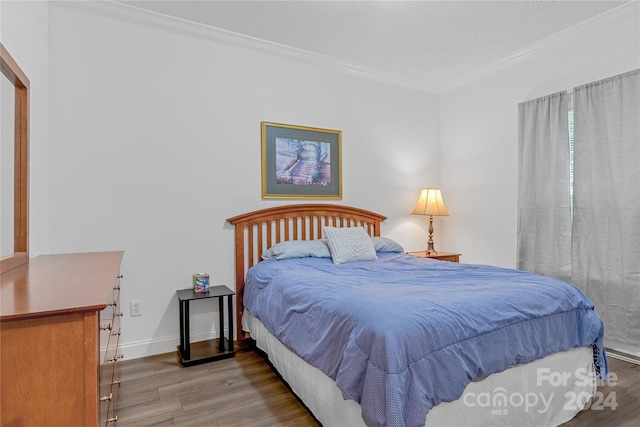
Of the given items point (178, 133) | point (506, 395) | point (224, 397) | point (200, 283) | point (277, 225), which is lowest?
point (224, 397)

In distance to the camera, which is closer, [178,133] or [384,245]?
[178,133]

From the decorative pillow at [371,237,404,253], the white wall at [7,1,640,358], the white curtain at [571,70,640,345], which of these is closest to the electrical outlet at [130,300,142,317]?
the white wall at [7,1,640,358]

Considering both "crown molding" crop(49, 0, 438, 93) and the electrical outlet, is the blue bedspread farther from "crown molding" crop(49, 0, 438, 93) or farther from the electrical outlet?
"crown molding" crop(49, 0, 438, 93)

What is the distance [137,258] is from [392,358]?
225 cm

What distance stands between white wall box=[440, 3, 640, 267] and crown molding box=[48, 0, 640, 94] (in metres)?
0.03

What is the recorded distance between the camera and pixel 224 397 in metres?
2.13

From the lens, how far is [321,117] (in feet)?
11.9

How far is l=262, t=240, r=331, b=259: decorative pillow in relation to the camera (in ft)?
9.65

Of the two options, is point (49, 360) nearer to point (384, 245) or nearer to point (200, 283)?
point (200, 283)

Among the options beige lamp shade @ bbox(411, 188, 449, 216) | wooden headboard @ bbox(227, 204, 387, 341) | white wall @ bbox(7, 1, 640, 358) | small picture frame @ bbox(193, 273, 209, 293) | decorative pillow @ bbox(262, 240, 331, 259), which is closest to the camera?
white wall @ bbox(7, 1, 640, 358)

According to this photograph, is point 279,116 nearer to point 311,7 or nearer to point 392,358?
point 311,7

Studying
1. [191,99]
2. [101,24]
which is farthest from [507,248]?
[101,24]

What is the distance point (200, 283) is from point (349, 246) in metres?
1.25

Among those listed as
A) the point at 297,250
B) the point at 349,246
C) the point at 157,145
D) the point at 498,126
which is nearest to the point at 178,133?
the point at 157,145
